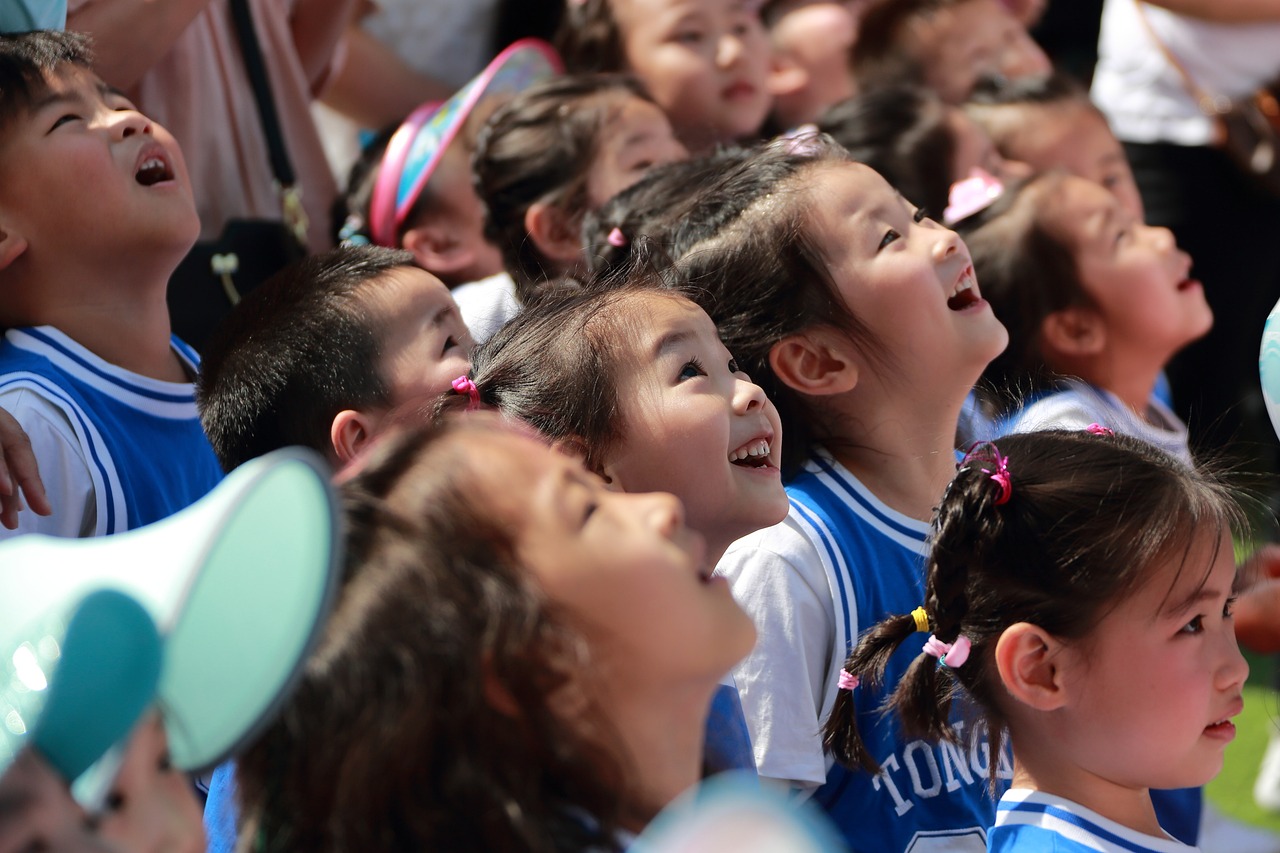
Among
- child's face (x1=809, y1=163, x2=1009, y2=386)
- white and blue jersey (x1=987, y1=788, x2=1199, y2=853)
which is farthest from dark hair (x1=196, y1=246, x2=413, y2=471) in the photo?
white and blue jersey (x1=987, y1=788, x2=1199, y2=853)

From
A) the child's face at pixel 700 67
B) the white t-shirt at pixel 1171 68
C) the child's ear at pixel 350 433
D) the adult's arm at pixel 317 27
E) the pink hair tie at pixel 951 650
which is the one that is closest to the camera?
the pink hair tie at pixel 951 650

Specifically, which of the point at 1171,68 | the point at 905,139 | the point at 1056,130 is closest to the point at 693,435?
the point at 905,139

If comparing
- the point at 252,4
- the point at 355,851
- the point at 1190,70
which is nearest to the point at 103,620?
the point at 355,851

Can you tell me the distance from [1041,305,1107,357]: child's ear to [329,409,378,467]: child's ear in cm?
151

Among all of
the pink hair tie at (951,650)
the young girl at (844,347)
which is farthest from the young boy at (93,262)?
the pink hair tie at (951,650)

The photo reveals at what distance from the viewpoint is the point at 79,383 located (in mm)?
2207

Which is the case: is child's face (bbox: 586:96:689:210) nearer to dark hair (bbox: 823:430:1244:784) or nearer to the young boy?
the young boy

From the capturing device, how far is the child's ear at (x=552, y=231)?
2961 mm

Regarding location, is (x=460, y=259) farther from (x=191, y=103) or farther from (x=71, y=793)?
(x=71, y=793)

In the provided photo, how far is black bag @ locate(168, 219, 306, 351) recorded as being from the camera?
2584 mm

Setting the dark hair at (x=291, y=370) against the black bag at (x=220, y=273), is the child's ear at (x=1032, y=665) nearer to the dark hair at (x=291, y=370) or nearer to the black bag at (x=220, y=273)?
the dark hair at (x=291, y=370)

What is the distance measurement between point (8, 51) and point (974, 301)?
5.02ft

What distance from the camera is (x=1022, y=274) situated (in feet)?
9.74

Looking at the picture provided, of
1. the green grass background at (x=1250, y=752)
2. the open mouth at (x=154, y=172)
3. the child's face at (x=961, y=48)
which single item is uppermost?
the open mouth at (x=154, y=172)
